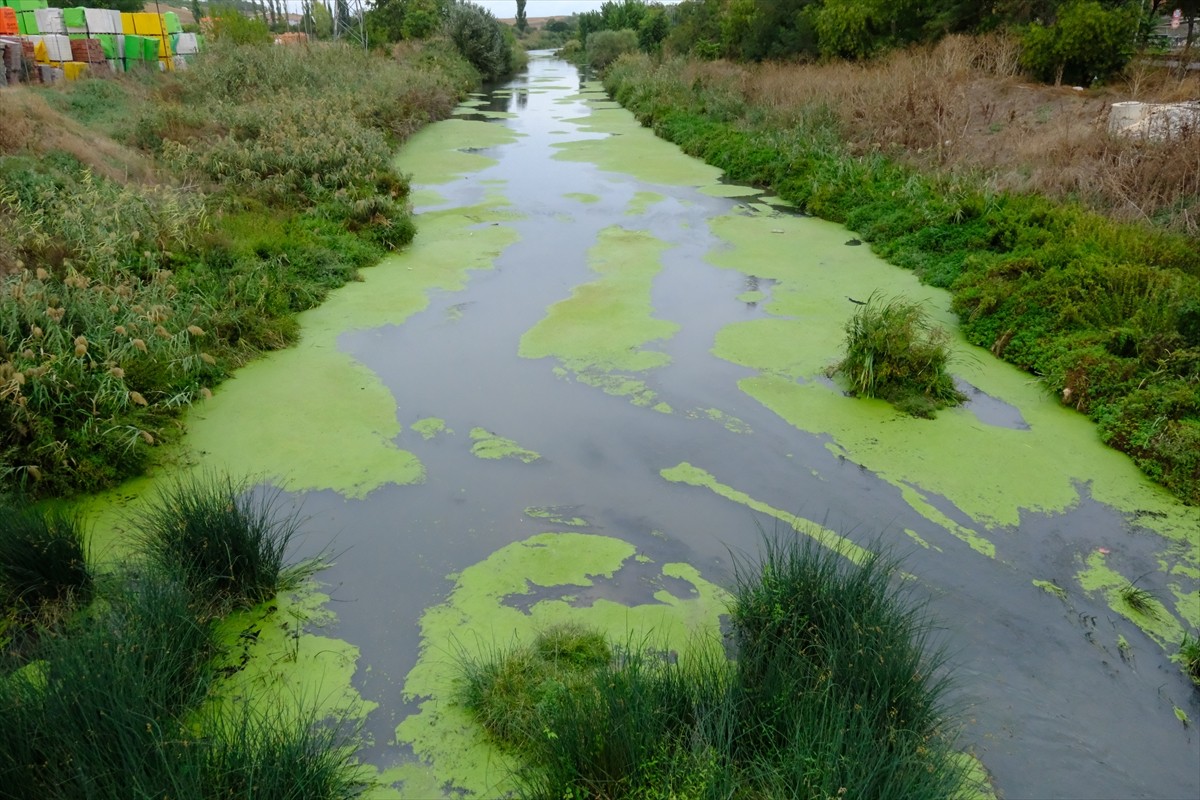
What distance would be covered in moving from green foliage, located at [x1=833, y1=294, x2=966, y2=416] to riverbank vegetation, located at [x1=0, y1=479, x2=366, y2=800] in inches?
143

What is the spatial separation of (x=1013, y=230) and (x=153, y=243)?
6.74 metres

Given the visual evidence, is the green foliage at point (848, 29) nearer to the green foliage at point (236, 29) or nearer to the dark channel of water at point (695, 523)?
the dark channel of water at point (695, 523)

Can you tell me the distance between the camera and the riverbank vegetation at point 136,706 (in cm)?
219

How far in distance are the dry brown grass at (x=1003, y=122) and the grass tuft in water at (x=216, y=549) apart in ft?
22.5

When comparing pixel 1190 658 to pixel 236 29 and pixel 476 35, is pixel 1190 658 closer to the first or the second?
pixel 236 29

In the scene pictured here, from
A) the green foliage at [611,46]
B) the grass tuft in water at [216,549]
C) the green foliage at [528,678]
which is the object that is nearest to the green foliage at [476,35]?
the green foliage at [611,46]

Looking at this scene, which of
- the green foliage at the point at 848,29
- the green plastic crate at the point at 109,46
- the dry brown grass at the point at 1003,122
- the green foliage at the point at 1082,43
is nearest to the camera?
the dry brown grass at the point at 1003,122

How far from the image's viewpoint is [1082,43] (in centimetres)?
1133

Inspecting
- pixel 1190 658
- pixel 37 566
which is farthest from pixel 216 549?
pixel 1190 658

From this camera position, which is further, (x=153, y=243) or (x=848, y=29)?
(x=848, y=29)

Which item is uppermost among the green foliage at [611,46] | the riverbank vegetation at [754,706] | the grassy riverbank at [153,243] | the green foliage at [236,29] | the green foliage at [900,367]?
the green foliage at [611,46]

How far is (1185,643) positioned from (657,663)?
6.89 ft

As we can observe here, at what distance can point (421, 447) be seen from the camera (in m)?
4.57

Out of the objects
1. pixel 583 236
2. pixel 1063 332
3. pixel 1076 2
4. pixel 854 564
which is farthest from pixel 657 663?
pixel 1076 2
